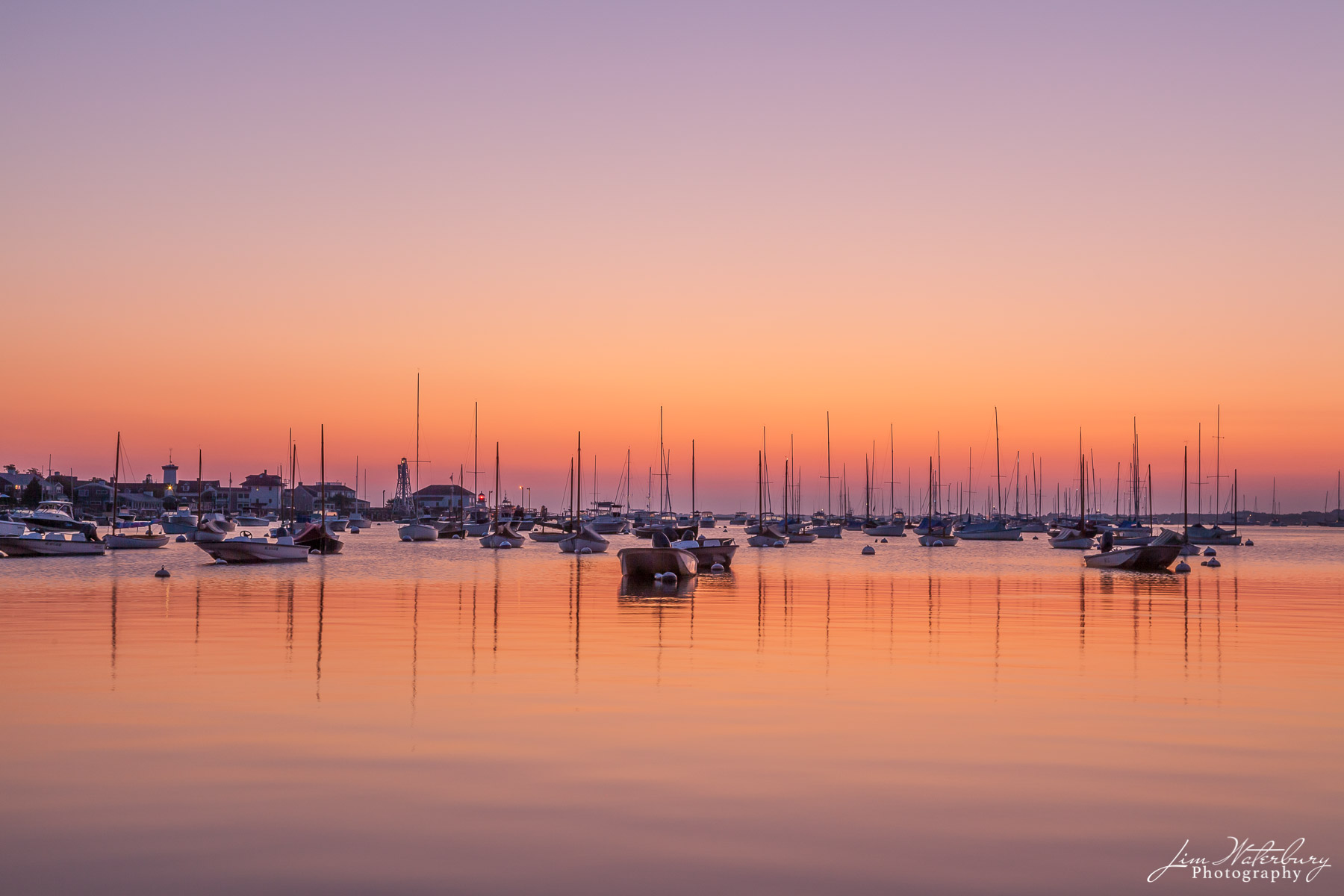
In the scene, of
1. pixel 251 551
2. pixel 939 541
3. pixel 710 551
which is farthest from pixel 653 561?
pixel 939 541

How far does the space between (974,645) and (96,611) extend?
2535 centimetres

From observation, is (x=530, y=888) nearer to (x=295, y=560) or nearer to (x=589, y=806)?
(x=589, y=806)

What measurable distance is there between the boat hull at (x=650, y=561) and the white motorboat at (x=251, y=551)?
80.6ft

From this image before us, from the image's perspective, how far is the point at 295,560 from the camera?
6856 centimetres

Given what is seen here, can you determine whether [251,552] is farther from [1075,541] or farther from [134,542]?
[1075,541]

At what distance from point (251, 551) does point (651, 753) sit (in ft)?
187

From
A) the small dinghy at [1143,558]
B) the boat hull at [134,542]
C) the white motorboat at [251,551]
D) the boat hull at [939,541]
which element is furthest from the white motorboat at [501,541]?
the small dinghy at [1143,558]

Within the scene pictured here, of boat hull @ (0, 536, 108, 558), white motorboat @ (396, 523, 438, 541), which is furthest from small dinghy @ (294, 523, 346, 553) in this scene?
white motorboat @ (396, 523, 438, 541)

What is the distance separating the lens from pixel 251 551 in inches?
2576

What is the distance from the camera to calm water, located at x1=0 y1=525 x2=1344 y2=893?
30.7 feet

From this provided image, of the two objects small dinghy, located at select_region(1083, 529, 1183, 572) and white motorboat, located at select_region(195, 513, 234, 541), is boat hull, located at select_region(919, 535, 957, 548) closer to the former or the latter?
small dinghy, located at select_region(1083, 529, 1183, 572)

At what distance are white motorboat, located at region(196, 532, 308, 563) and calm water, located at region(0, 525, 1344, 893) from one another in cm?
3248

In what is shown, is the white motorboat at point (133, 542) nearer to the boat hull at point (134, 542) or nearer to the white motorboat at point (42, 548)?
the boat hull at point (134, 542)

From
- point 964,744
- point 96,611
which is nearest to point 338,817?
point 964,744
